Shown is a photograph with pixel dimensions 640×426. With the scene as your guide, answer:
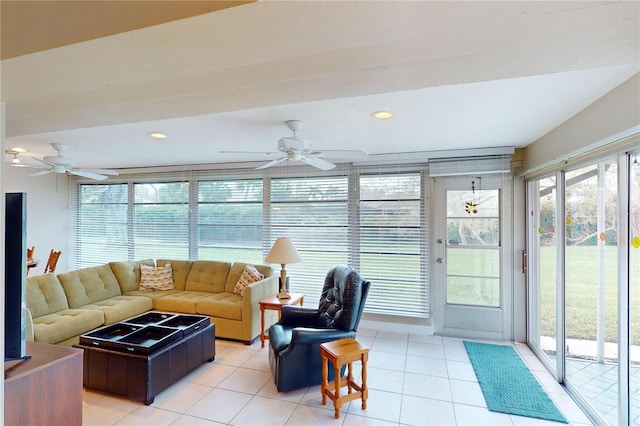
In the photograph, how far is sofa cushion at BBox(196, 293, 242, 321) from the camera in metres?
3.87

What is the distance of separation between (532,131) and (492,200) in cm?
118

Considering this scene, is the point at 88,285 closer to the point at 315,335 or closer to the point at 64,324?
the point at 64,324

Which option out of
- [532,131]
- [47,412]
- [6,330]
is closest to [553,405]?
[532,131]

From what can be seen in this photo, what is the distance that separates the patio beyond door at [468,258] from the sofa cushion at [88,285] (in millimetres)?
4389

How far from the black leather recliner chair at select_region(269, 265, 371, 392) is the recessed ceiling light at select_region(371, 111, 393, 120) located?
1.42m

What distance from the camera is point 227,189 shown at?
5133 millimetres

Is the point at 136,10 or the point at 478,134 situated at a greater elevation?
the point at 478,134

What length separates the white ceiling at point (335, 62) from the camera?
77 cm

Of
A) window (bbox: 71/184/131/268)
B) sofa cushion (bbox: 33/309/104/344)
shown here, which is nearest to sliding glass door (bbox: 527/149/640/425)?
sofa cushion (bbox: 33/309/104/344)

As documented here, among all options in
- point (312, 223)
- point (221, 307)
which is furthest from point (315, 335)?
point (312, 223)

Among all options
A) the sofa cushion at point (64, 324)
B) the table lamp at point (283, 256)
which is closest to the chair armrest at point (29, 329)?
the sofa cushion at point (64, 324)

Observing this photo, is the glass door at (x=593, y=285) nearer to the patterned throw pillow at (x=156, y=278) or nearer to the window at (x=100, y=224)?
the patterned throw pillow at (x=156, y=278)

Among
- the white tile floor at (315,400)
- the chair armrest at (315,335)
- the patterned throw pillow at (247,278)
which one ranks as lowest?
the white tile floor at (315,400)

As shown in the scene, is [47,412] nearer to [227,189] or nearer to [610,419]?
[610,419]
